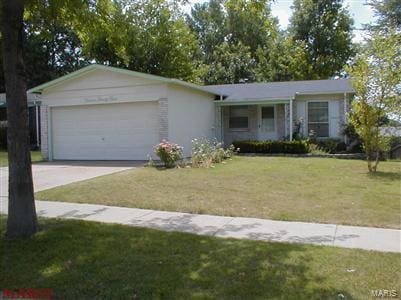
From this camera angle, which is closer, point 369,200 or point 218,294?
point 218,294

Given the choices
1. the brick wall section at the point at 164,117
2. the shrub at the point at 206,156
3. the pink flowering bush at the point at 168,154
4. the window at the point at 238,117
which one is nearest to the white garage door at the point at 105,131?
the brick wall section at the point at 164,117

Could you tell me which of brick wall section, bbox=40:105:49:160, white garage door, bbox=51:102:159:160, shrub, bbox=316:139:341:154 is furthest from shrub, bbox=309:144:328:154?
brick wall section, bbox=40:105:49:160

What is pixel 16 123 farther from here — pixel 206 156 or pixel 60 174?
pixel 206 156

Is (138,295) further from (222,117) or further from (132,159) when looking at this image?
(222,117)

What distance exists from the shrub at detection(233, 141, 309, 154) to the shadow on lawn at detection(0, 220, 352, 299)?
1392cm

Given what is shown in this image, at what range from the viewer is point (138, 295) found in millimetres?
4301

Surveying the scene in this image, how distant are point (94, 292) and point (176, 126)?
1336cm

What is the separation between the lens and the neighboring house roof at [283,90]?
2098 cm

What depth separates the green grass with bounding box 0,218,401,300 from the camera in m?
4.34

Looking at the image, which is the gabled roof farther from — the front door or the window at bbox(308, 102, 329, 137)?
the window at bbox(308, 102, 329, 137)

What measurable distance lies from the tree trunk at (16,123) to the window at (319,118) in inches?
686

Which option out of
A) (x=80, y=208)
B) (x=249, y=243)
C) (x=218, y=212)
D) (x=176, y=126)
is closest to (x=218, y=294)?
(x=249, y=243)

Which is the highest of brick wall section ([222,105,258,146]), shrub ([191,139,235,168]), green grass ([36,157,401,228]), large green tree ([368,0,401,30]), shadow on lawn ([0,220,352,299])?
large green tree ([368,0,401,30])

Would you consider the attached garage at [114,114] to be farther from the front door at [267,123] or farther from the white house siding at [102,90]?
the front door at [267,123]
